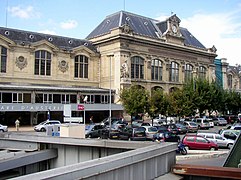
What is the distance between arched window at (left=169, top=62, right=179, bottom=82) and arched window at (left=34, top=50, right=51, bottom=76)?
2764 centimetres

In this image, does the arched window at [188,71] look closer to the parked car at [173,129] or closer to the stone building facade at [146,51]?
the stone building facade at [146,51]

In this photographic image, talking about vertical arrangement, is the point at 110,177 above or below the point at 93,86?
below

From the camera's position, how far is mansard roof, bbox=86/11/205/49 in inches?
2534

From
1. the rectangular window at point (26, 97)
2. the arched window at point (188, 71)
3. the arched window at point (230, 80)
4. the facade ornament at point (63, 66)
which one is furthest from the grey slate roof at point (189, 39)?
the rectangular window at point (26, 97)

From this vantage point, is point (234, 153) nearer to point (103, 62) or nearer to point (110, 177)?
point (110, 177)

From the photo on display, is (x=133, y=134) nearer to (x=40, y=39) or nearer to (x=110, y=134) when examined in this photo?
(x=110, y=134)

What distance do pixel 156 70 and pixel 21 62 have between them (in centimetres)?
2820

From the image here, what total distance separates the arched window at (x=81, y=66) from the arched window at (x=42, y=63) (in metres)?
5.96

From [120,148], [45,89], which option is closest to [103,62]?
[45,89]

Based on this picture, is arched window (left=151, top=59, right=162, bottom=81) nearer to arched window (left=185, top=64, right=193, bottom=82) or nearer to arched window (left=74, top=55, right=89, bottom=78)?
arched window (left=185, top=64, right=193, bottom=82)

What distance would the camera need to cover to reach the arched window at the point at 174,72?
70.6 meters

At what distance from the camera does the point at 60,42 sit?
59.4 metres

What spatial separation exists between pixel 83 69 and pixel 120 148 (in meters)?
53.1

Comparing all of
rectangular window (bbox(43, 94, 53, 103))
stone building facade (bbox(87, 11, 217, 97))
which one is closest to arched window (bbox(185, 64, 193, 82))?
stone building facade (bbox(87, 11, 217, 97))
